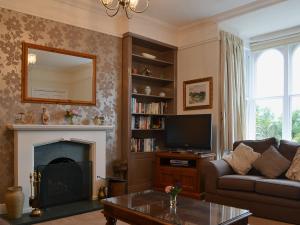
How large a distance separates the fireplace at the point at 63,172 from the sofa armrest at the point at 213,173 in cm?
176

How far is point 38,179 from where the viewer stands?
11.7 ft

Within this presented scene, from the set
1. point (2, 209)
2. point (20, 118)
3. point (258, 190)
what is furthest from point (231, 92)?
point (2, 209)

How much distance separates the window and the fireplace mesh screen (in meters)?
3.17

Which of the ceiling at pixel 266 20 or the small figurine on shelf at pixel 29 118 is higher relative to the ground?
the ceiling at pixel 266 20

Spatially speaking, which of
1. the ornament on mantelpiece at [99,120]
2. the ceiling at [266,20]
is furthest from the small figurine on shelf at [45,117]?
the ceiling at [266,20]

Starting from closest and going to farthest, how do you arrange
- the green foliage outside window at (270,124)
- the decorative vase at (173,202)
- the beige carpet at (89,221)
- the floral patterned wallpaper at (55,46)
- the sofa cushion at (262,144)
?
the decorative vase at (173,202) < the beige carpet at (89,221) < the floral patterned wallpaper at (55,46) < the sofa cushion at (262,144) < the green foliage outside window at (270,124)

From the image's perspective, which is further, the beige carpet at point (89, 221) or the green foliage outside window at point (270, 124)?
the green foliage outside window at point (270, 124)

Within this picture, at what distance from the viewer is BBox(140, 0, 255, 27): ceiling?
422 cm

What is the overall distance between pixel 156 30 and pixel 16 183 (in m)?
3.42

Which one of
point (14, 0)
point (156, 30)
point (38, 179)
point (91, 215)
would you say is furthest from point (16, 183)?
point (156, 30)

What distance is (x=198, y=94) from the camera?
5055mm

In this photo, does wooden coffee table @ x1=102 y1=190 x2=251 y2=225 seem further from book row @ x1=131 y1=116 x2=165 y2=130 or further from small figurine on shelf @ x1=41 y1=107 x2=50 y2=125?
book row @ x1=131 y1=116 x2=165 y2=130

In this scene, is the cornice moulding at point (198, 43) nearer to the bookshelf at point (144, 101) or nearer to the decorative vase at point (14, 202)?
the bookshelf at point (144, 101)

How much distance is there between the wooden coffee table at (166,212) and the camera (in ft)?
6.98
